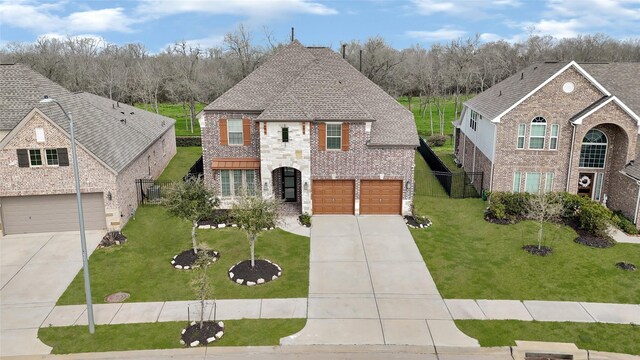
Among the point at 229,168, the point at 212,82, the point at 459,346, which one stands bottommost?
the point at 459,346

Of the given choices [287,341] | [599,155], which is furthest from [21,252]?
[599,155]

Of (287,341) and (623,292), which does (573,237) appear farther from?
(287,341)

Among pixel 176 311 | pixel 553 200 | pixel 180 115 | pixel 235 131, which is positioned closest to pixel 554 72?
pixel 553 200

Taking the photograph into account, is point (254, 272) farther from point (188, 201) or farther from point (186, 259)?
point (188, 201)

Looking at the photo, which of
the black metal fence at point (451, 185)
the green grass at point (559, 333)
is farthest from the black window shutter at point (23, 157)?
the black metal fence at point (451, 185)

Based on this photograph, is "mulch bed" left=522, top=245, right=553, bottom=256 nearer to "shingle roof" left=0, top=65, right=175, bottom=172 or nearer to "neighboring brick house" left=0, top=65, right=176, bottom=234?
"neighboring brick house" left=0, top=65, right=176, bottom=234

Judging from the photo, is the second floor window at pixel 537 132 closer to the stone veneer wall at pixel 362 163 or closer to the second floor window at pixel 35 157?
the stone veneer wall at pixel 362 163
